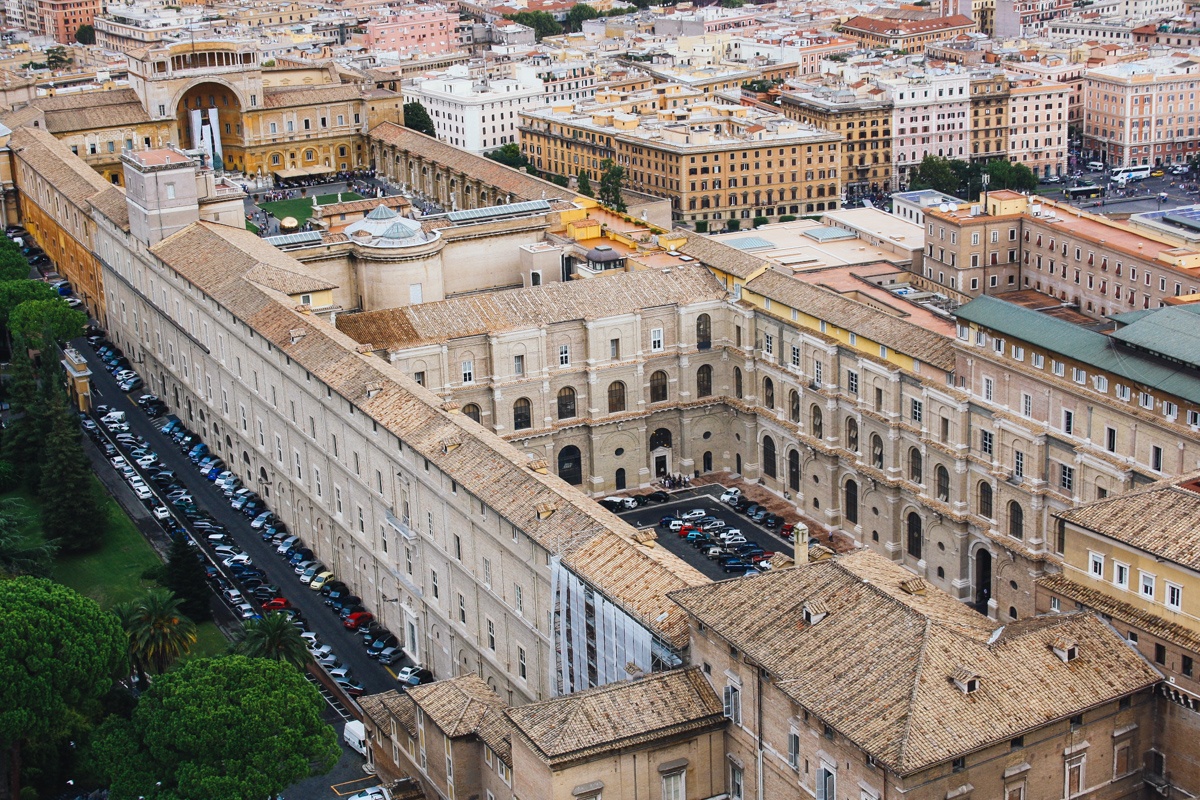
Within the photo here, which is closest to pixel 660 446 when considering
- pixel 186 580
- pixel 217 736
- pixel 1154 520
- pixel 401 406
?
pixel 401 406

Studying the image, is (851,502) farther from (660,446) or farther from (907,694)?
(907,694)

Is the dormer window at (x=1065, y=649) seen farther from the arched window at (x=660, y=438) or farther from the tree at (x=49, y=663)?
the arched window at (x=660, y=438)

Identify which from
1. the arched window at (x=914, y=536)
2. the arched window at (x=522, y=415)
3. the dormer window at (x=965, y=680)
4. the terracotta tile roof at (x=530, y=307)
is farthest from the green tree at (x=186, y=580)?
the dormer window at (x=965, y=680)

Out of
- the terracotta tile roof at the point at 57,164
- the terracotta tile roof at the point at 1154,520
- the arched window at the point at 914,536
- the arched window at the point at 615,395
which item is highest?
the terracotta tile roof at the point at 57,164

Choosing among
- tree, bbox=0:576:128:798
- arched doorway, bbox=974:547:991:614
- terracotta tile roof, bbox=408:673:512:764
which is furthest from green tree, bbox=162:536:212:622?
arched doorway, bbox=974:547:991:614

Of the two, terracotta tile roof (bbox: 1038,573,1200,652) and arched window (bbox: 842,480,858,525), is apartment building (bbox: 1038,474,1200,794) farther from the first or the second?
arched window (bbox: 842,480,858,525)

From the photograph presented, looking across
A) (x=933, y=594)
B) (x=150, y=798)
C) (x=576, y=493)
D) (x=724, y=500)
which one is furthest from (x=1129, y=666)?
(x=724, y=500)

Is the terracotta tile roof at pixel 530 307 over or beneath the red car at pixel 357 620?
over
